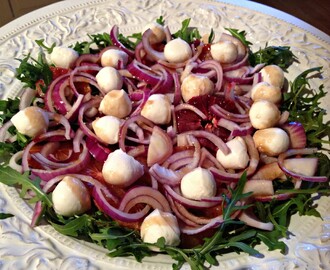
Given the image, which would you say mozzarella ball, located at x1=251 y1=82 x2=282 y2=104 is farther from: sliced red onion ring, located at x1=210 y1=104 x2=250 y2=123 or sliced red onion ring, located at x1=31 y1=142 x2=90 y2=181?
sliced red onion ring, located at x1=31 y1=142 x2=90 y2=181

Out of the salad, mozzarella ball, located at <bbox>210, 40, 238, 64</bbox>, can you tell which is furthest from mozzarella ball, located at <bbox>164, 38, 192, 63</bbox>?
mozzarella ball, located at <bbox>210, 40, 238, 64</bbox>

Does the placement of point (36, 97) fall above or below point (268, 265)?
above

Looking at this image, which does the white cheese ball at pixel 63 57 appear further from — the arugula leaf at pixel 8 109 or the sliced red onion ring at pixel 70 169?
the sliced red onion ring at pixel 70 169

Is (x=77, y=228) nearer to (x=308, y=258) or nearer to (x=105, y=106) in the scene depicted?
(x=105, y=106)

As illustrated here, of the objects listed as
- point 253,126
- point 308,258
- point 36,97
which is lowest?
point 308,258

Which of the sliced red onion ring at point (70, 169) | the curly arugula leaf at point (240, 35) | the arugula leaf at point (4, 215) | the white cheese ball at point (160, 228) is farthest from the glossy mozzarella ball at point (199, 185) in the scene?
the curly arugula leaf at point (240, 35)

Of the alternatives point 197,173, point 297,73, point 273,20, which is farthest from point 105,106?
point 273,20

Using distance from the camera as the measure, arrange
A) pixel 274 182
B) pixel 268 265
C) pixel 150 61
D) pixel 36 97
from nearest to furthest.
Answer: pixel 268 265 → pixel 274 182 → pixel 36 97 → pixel 150 61
